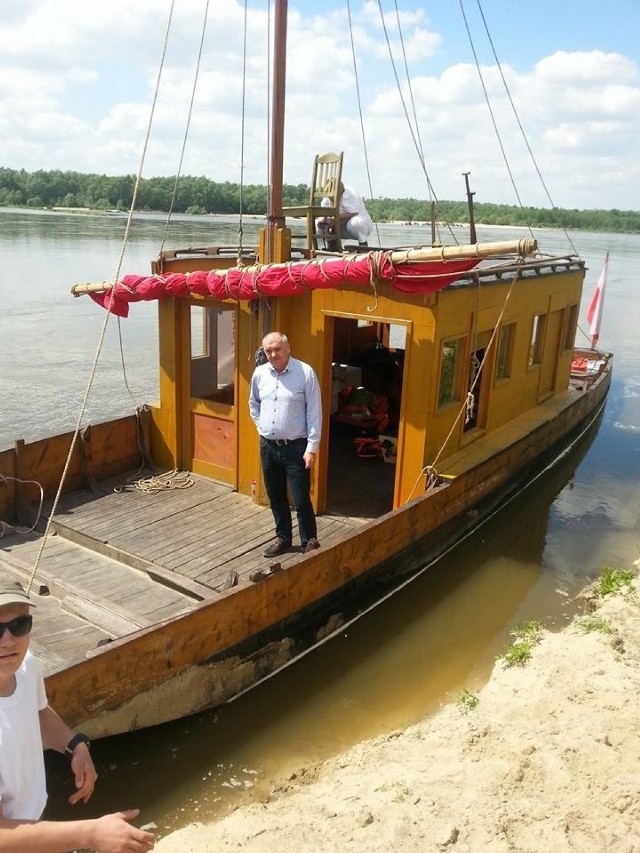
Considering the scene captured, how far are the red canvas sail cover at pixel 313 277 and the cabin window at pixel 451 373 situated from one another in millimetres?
1243

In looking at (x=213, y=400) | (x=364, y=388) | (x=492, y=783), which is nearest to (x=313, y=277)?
(x=213, y=400)

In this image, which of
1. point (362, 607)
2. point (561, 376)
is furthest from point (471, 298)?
point (561, 376)

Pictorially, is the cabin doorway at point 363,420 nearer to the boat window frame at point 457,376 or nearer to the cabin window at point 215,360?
the boat window frame at point 457,376

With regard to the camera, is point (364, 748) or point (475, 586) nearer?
point (364, 748)

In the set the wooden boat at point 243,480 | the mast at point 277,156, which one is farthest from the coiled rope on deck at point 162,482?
the mast at point 277,156

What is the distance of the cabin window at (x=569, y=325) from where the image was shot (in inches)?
456

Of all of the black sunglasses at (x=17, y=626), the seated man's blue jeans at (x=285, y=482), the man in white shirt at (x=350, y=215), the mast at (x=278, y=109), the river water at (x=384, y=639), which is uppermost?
the mast at (x=278, y=109)

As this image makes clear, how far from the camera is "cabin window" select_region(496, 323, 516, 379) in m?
9.34

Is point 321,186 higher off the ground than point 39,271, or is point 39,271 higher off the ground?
point 321,186

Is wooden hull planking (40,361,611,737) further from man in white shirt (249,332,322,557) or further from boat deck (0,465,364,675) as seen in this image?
man in white shirt (249,332,322,557)

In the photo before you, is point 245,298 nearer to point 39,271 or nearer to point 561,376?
point 561,376

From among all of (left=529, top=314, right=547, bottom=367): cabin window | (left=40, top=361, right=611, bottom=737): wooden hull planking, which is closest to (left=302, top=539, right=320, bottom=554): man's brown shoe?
(left=40, top=361, right=611, bottom=737): wooden hull planking

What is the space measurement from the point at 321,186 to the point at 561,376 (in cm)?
589

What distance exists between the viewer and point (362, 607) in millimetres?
6984
